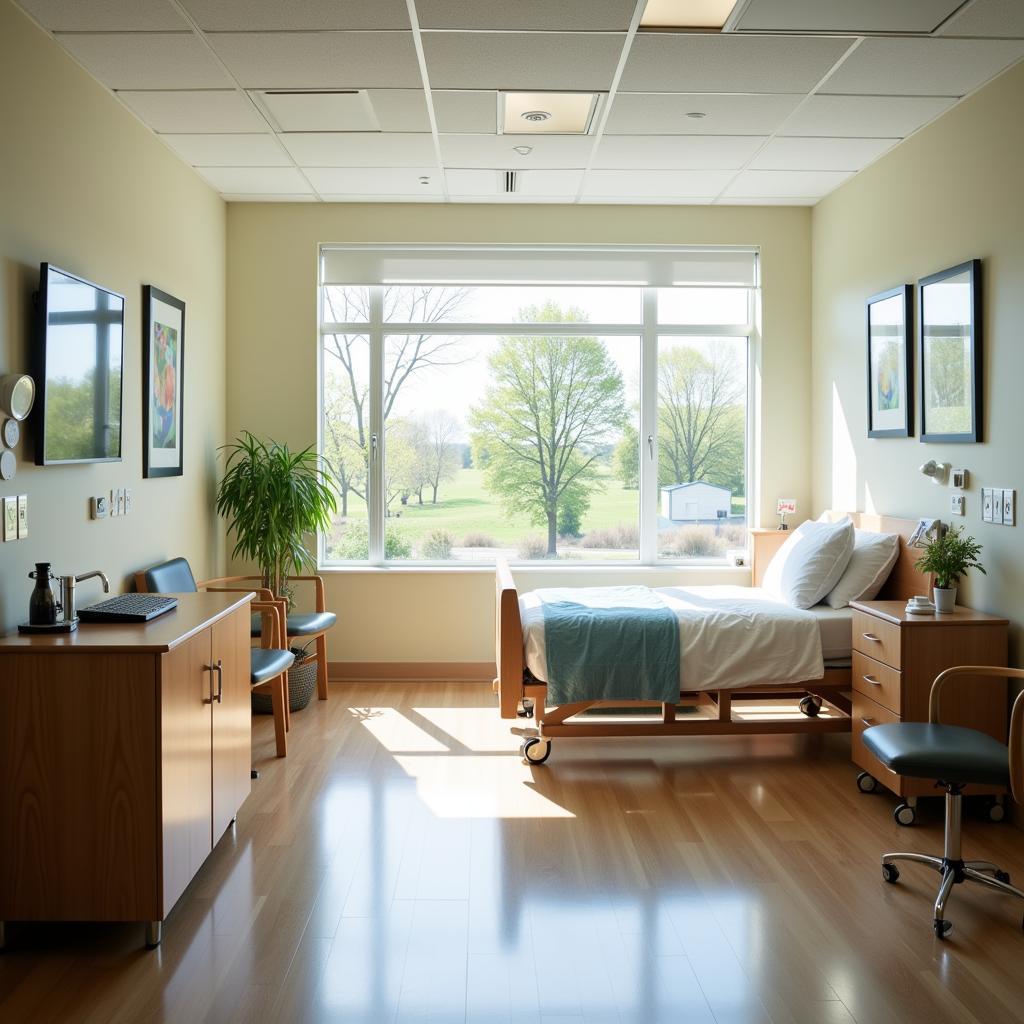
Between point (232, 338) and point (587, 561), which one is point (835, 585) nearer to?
point (587, 561)

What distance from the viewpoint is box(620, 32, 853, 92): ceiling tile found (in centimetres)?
344

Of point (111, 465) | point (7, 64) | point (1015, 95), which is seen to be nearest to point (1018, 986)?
point (1015, 95)

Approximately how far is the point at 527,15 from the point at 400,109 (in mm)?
1053

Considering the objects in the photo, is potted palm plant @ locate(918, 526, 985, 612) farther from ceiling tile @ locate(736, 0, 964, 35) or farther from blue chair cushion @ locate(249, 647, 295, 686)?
blue chair cushion @ locate(249, 647, 295, 686)

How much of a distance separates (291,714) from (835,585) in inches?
113

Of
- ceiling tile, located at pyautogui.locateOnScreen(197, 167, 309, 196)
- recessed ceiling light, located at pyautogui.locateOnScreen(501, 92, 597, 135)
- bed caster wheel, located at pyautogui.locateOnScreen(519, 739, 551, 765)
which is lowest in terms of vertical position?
bed caster wheel, located at pyautogui.locateOnScreen(519, 739, 551, 765)

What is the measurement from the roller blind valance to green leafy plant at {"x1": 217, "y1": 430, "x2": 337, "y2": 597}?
123cm

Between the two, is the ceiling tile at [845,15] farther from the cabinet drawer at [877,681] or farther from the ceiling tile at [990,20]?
the cabinet drawer at [877,681]

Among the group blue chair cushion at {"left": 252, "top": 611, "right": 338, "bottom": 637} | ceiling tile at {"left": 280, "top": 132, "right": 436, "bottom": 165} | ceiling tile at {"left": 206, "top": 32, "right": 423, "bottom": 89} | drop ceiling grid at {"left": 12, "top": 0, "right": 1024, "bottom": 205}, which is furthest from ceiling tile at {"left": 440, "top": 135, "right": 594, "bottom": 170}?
blue chair cushion at {"left": 252, "top": 611, "right": 338, "bottom": 637}

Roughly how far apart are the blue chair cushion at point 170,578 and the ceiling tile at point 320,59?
208cm

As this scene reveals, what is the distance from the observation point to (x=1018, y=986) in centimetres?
246

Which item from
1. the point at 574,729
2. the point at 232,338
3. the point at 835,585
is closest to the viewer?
the point at 574,729

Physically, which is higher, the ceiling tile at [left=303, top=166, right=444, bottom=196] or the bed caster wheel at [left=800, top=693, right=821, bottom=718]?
the ceiling tile at [left=303, top=166, right=444, bottom=196]

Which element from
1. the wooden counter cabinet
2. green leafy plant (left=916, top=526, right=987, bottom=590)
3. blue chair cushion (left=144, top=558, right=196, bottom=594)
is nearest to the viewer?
the wooden counter cabinet
